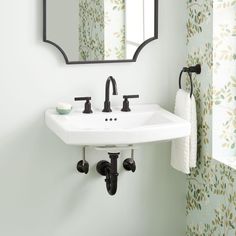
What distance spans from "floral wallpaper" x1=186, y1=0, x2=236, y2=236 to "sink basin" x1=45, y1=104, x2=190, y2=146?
22cm

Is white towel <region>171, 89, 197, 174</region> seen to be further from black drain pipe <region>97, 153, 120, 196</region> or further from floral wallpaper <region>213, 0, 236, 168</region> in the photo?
black drain pipe <region>97, 153, 120, 196</region>

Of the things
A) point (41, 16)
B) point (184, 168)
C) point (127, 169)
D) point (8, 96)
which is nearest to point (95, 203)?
point (127, 169)

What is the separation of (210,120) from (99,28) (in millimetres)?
729

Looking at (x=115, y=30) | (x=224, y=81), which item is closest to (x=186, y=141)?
(x=224, y=81)

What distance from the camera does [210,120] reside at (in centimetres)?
276

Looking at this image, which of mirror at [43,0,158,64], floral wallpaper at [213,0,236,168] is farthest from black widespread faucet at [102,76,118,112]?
floral wallpaper at [213,0,236,168]

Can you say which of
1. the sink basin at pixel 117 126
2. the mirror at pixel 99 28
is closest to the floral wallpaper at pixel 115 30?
the mirror at pixel 99 28

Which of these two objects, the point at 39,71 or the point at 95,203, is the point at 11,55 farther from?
the point at 95,203

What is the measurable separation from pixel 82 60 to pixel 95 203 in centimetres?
76

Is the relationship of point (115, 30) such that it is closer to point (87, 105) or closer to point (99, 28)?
point (99, 28)

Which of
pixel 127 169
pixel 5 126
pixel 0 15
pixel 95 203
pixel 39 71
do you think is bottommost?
pixel 95 203

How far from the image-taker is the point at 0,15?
2.68 m

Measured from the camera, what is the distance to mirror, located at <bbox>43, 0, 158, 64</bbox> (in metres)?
2.74

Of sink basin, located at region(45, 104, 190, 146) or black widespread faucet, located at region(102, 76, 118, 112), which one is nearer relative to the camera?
sink basin, located at region(45, 104, 190, 146)
